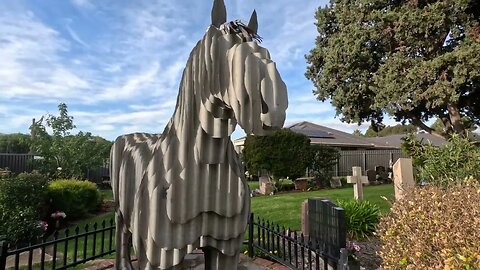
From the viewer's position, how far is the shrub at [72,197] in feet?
31.6

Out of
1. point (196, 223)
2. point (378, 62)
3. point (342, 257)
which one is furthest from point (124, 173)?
point (378, 62)

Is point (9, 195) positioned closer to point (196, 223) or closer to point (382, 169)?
point (196, 223)

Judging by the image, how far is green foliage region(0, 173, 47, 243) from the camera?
7.04 m

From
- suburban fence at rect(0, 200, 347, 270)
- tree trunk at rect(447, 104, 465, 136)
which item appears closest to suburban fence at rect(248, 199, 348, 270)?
suburban fence at rect(0, 200, 347, 270)

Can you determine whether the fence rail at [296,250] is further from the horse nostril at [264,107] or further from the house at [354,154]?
the house at [354,154]

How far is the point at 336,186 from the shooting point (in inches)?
659

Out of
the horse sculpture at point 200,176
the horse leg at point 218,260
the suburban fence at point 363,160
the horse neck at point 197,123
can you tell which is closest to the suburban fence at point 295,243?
the horse leg at point 218,260

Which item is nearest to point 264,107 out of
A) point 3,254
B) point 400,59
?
point 3,254

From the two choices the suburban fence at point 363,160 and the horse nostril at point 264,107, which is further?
the suburban fence at point 363,160

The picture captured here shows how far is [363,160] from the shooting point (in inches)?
992

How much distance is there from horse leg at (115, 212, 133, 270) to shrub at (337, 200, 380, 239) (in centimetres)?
516

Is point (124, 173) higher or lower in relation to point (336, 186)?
higher

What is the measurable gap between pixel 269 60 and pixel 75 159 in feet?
50.2

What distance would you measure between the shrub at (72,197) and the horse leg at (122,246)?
785 cm
